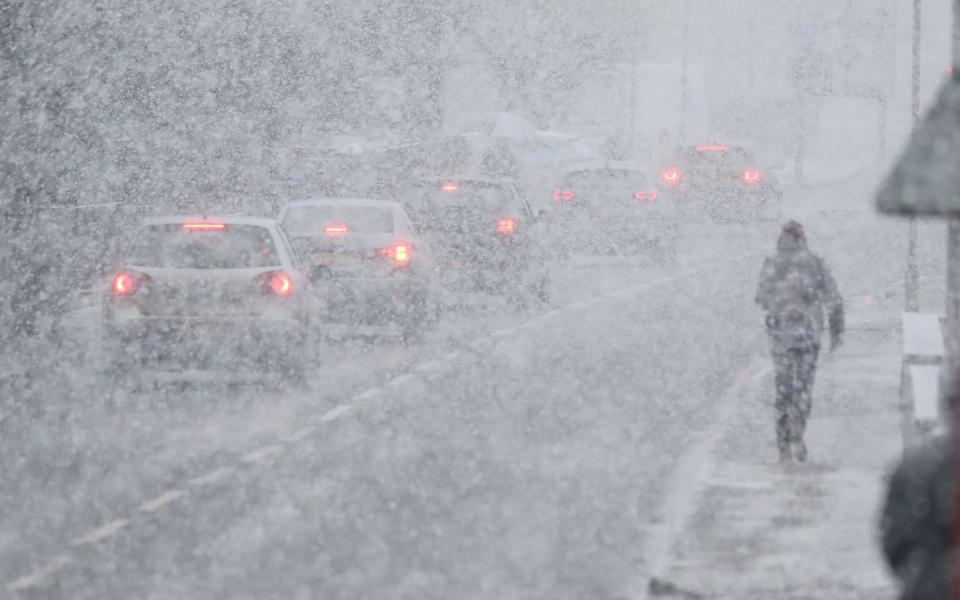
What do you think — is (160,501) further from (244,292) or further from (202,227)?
(202,227)

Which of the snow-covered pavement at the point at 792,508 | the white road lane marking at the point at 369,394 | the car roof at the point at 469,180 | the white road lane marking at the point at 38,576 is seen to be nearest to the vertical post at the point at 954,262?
the snow-covered pavement at the point at 792,508

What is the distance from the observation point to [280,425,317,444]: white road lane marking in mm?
12711

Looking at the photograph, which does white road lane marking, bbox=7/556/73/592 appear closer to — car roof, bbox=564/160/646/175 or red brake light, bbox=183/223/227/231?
red brake light, bbox=183/223/227/231

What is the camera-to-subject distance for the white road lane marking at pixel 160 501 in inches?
396

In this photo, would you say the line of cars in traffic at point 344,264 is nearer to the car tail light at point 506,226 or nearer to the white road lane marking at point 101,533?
the car tail light at point 506,226

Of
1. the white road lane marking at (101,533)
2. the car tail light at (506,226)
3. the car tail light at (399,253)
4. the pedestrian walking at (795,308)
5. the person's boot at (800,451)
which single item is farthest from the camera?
the car tail light at (506,226)

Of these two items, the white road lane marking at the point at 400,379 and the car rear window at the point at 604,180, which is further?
the car rear window at the point at 604,180

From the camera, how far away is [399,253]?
63.7 ft

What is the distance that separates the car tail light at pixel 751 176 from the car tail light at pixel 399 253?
850 inches

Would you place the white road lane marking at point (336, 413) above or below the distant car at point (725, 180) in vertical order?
below

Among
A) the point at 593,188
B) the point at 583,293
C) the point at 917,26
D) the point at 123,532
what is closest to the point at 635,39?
the point at 593,188

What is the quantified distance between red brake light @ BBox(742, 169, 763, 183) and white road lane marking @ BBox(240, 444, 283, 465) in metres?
28.8

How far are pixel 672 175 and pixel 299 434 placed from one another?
27.7 m

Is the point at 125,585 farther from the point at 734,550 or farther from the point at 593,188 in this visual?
the point at 593,188
